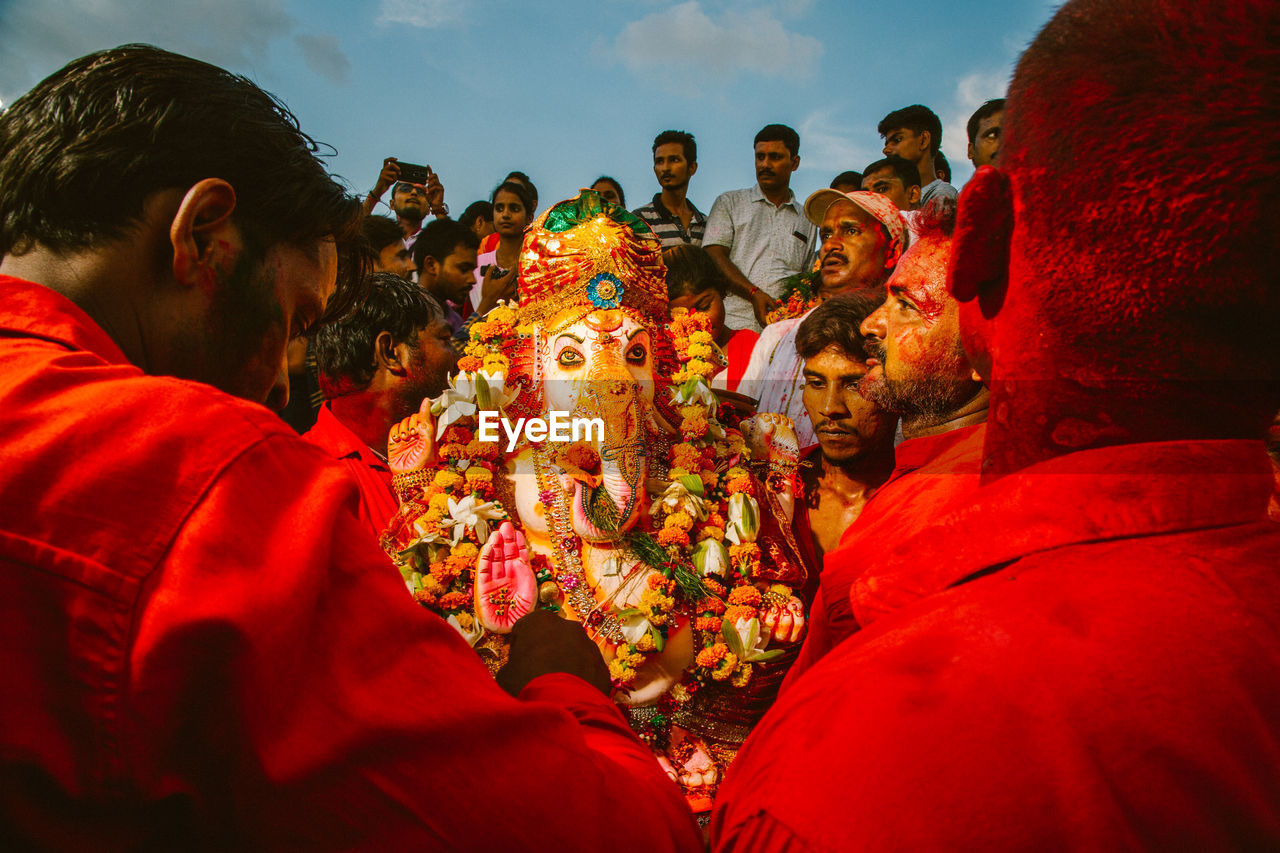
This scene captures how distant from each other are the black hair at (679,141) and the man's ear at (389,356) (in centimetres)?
413

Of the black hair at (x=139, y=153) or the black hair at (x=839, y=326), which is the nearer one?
the black hair at (x=139, y=153)

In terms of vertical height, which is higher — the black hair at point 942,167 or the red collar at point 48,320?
the black hair at point 942,167

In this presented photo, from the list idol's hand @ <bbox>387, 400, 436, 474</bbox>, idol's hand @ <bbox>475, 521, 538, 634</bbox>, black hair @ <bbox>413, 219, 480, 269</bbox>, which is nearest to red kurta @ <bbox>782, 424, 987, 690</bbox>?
idol's hand @ <bbox>475, 521, 538, 634</bbox>

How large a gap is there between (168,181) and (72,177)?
0.43 ft

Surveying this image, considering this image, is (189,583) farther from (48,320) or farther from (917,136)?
(917,136)

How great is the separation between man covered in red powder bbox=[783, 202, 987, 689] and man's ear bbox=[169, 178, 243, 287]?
1751 mm

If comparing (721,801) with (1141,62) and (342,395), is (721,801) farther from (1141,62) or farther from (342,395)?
(342,395)

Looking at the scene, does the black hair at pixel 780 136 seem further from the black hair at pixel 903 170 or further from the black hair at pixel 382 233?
the black hair at pixel 382 233

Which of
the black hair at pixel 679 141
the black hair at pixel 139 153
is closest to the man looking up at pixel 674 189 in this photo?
the black hair at pixel 679 141

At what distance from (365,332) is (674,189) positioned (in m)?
4.12

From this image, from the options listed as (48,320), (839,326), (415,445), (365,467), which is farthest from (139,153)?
(839,326)

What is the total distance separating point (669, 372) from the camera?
364 centimetres

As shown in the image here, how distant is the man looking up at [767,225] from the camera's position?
22.7 ft

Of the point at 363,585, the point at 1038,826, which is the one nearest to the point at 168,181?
the point at 363,585
